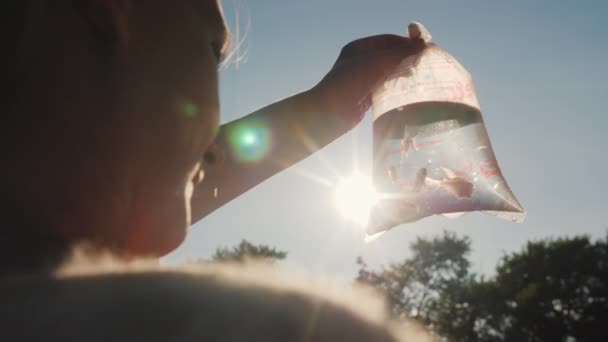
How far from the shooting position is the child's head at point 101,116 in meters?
0.62

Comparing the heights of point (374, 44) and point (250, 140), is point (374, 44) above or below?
above

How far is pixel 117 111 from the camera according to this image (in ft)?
2.31

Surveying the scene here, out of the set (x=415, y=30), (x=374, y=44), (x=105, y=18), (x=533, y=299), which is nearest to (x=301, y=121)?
(x=374, y=44)

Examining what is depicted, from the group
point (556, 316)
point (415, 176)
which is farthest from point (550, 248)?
point (415, 176)

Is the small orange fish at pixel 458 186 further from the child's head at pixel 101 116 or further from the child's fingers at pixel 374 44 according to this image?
the child's head at pixel 101 116

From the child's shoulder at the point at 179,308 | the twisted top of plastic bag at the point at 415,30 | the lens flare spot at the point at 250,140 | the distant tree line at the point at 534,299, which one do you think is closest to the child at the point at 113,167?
the child's shoulder at the point at 179,308

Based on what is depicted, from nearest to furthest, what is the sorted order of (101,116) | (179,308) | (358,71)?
(179,308), (101,116), (358,71)

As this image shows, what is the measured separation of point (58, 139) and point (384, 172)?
1.62m

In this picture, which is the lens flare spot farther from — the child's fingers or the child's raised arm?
the child's fingers

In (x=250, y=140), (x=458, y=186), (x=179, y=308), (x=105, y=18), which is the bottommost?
(x=179, y=308)

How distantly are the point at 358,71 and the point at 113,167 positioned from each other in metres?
1.39

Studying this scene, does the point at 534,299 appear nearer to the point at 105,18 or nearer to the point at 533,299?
the point at 533,299

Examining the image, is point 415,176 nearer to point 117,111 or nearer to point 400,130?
point 400,130

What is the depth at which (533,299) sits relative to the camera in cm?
2264
